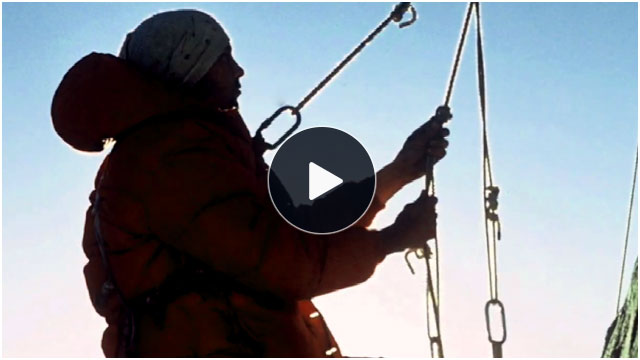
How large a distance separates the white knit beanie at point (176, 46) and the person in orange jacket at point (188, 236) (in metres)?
0.01

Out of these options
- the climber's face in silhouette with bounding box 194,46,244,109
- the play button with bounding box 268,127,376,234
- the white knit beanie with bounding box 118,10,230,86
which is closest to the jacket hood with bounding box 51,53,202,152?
the white knit beanie with bounding box 118,10,230,86

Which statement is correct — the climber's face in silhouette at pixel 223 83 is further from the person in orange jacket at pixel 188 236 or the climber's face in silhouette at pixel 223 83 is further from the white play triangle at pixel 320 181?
the white play triangle at pixel 320 181

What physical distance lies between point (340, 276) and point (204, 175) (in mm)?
668

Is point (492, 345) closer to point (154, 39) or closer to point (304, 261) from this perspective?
point (304, 261)

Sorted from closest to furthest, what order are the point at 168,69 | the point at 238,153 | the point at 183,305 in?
the point at 183,305, the point at 238,153, the point at 168,69

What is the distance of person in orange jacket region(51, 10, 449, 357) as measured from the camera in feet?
13.7

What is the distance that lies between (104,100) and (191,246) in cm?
79

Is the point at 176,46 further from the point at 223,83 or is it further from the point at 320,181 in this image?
the point at 320,181

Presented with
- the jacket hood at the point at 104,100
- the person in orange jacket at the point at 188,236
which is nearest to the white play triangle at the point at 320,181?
the person in orange jacket at the point at 188,236

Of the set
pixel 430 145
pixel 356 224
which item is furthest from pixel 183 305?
pixel 430 145

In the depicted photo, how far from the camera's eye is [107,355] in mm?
4508

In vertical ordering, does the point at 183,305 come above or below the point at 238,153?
below

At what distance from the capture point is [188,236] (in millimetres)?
4172

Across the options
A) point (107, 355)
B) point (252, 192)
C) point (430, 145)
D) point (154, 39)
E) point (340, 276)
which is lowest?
point (107, 355)
